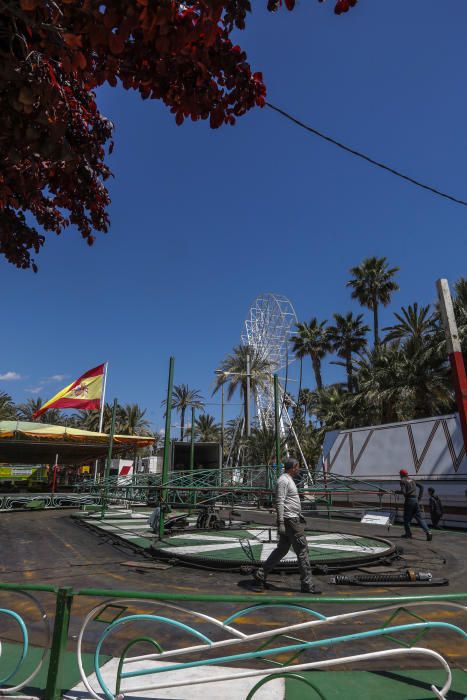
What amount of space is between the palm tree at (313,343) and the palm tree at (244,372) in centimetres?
340

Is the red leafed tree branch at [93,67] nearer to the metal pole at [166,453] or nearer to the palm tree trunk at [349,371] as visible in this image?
the metal pole at [166,453]

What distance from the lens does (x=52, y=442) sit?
23500 mm

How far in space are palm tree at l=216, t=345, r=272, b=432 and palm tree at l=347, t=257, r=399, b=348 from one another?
36.2 feet

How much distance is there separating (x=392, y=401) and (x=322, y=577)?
21.4 m

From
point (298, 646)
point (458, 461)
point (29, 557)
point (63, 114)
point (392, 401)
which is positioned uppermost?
point (392, 401)

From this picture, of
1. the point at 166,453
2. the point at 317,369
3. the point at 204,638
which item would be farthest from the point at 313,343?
the point at 204,638

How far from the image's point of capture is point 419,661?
361 cm

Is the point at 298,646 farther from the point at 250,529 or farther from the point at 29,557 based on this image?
the point at 250,529

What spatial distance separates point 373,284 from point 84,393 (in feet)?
83.5

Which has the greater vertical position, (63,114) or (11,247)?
(63,114)

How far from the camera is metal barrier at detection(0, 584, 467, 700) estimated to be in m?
2.58

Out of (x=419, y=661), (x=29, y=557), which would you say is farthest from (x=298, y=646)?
(x=29, y=557)

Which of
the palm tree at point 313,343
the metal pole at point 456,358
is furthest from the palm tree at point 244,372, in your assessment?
the metal pole at point 456,358

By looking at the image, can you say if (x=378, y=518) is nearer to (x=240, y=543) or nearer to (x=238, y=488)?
(x=238, y=488)
